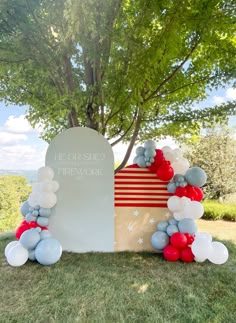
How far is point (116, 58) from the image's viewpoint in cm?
385

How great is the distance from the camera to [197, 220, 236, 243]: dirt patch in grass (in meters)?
5.51

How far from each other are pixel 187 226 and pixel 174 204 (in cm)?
34

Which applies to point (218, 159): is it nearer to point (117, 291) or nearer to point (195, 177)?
point (195, 177)

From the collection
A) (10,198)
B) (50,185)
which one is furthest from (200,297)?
(10,198)

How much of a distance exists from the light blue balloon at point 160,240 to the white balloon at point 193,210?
42cm

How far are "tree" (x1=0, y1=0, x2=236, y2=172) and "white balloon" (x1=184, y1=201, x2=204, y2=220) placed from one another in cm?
147

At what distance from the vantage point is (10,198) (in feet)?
24.3

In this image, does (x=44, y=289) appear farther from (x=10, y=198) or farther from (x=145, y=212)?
(x=10, y=198)

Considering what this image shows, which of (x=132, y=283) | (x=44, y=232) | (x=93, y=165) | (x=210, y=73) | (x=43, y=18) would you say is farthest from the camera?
(x=210, y=73)

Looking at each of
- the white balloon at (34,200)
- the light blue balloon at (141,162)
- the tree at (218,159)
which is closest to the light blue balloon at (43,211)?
the white balloon at (34,200)

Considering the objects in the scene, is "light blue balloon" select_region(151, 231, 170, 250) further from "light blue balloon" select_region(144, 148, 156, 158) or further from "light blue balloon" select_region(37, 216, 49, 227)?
"light blue balloon" select_region(37, 216, 49, 227)

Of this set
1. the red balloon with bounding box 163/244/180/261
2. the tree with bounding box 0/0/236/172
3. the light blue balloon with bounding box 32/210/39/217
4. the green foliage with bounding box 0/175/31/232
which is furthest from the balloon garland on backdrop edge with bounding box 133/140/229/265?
the green foliage with bounding box 0/175/31/232

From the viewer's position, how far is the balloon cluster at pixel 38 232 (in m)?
3.40

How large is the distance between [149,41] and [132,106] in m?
0.94
